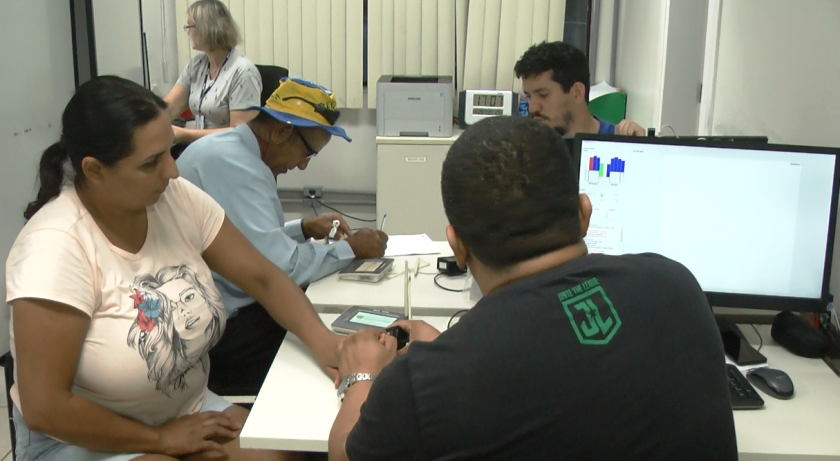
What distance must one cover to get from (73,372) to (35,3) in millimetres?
2322

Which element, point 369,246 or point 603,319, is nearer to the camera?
point 603,319

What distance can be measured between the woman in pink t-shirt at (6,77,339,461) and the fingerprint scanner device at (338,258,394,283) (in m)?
0.41

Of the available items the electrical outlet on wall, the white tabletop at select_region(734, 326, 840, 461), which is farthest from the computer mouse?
the electrical outlet on wall

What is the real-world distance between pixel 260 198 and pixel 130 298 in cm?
63

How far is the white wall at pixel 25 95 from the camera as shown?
2844 millimetres

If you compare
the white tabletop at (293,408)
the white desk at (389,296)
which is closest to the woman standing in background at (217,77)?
the white desk at (389,296)

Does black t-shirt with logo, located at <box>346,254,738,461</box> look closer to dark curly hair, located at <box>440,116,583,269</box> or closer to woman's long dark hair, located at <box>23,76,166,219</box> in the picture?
dark curly hair, located at <box>440,116,583,269</box>

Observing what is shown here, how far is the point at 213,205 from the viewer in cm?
168

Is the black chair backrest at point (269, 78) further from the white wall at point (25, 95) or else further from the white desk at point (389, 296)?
the white desk at point (389, 296)

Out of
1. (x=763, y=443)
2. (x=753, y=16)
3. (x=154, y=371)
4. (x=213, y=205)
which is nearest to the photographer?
(x=763, y=443)

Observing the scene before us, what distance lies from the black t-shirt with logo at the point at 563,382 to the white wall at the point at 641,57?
8.49 ft

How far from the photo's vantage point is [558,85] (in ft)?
8.98

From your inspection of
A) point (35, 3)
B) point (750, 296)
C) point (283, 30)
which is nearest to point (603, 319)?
point (750, 296)

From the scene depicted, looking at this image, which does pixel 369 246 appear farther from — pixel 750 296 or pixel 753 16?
pixel 753 16
